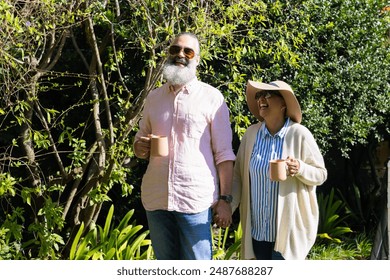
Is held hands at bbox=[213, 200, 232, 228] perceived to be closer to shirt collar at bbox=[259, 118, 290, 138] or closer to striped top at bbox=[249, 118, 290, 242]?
striped top at bbox=[249, 118, 290, 242]

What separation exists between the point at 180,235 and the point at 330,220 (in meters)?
4.05

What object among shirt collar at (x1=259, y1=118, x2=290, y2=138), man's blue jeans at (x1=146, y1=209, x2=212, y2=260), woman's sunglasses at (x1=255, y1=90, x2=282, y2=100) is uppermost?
Result: woman's sunglasses at (x1=255, y1=90, x2=282, y2=100)

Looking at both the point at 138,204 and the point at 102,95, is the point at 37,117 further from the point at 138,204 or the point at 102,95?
the point at 138,204

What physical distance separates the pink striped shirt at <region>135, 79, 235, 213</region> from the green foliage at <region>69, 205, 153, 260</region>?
2.03 meters

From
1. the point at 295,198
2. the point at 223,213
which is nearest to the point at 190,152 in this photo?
the point at 223,213

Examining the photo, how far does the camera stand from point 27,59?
6113mm

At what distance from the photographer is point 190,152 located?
423 cm

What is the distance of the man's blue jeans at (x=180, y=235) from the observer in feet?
13.8

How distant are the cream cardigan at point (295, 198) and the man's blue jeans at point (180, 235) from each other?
20 centimetres

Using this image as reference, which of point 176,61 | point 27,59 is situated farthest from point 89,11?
point 176,61

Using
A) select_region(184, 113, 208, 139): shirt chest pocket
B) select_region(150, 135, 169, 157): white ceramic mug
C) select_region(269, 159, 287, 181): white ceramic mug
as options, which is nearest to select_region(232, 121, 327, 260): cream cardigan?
select_region(269, 159, 287, 181): white ceramic mug

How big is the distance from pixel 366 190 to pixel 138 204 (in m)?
3.02

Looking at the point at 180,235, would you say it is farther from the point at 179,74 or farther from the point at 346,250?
the point at 346,250

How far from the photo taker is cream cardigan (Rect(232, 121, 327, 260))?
4.15 metres
